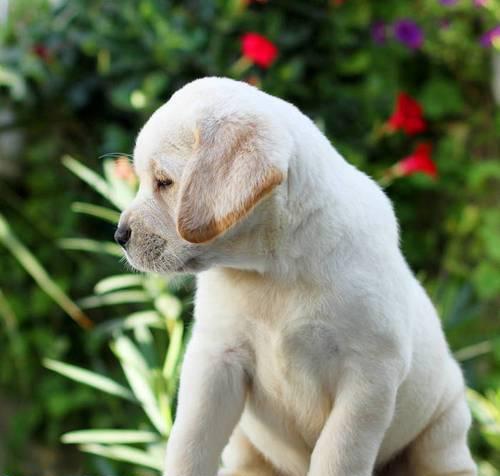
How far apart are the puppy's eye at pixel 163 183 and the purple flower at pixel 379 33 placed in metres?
3.07

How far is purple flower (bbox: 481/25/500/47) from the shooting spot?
436cm

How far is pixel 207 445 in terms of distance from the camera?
75.7 inches

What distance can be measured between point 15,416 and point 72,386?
338 millimetres

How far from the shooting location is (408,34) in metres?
4.55

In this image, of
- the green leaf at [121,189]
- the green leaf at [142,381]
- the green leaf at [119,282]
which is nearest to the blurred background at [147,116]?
the green leaf at [119,282]

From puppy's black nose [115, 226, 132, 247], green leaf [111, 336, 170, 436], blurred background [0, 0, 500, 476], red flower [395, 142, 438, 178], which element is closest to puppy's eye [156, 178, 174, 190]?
puppy's black nose [115, 226, 132, 247]

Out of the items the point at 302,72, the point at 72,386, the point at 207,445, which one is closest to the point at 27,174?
the point at 72,386

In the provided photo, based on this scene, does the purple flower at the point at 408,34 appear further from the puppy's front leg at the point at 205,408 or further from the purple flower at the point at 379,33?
the puppy's front leg at the point at 205,408

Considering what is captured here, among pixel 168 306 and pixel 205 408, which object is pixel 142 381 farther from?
pixel 205 408

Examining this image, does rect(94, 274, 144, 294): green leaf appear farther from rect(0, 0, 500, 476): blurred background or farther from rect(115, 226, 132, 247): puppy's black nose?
rect(115, 226, 132, 247): puppy's black nose

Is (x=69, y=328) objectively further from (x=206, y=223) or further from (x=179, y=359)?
(x=206, y=223)

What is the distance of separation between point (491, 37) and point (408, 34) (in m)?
0.38

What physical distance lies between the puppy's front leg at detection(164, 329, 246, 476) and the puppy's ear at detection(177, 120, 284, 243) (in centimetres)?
31

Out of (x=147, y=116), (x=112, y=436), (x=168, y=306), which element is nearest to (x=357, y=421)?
(x=112, y=436)
